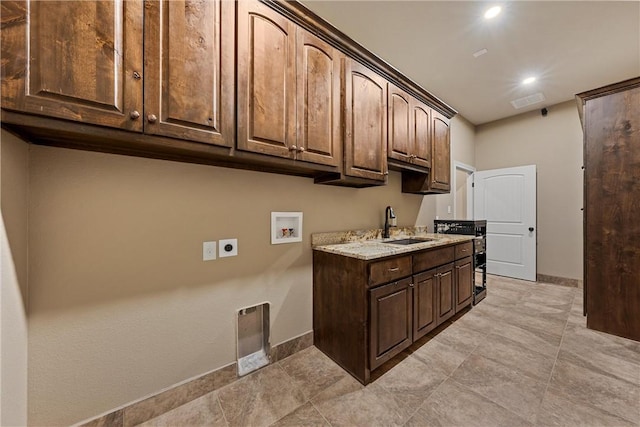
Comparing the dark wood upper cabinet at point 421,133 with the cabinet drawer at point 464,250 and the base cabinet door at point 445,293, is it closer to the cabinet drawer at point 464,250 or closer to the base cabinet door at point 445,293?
the cabinet drawer at point 464,250

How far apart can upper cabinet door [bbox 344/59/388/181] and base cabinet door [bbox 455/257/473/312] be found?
1.35 m

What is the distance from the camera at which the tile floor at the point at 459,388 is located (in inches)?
52.8

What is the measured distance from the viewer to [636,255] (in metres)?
2.12

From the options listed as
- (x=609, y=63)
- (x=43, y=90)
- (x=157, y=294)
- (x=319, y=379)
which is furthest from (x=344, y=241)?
(x=609, y=63)

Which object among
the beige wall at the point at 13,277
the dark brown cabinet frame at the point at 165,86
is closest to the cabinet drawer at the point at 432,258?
the dark brown cabinet frame at the point at 165,86

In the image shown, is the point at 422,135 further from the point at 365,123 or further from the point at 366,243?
the point at 366,243

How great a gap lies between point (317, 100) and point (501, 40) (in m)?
2.08

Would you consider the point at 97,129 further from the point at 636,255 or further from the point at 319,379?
the point at 636,255

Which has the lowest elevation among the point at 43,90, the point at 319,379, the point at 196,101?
the point at 319,379

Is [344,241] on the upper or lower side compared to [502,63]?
lower

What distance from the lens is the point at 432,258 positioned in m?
2.13

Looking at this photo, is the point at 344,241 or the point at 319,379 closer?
the point at 319,379

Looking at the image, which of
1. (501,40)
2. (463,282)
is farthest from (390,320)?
(501,40)

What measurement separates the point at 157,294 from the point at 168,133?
0.92 metres
